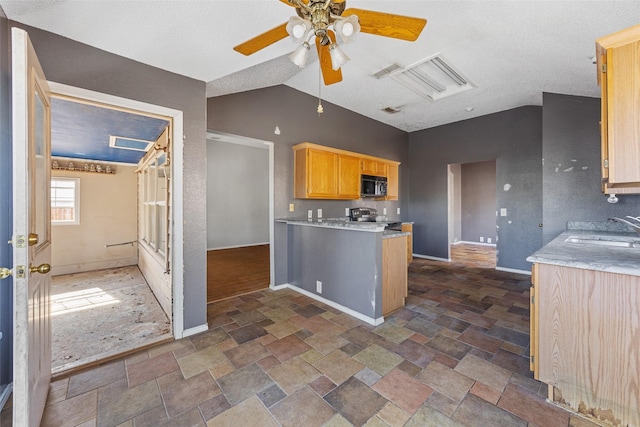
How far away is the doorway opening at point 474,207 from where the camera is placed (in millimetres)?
7506

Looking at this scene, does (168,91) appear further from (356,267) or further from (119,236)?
(119,236)

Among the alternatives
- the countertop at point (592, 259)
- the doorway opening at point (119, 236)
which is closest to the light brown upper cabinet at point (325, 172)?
the doorway opening at point (119, 236)

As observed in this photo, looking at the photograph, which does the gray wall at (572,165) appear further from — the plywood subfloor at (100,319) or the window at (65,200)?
the window at (65,200)

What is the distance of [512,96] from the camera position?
161 inches

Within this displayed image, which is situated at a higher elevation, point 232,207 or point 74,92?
point 74,92

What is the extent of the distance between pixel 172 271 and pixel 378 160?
12.7 ft

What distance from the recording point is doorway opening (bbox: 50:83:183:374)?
2.34 metres

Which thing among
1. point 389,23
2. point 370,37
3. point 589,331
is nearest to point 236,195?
point 370,37

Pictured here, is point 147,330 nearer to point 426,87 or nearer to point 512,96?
point 426,87

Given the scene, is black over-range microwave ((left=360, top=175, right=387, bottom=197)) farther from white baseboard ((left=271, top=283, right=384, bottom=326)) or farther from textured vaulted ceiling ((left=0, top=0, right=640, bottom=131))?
white baseboard ((left=271, top=283, right=384, bottom=326))

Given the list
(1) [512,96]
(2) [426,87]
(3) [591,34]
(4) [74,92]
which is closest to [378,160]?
(2) [426,87]

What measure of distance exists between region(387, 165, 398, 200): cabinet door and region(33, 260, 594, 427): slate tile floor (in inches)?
113

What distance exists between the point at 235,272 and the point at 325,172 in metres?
2.40

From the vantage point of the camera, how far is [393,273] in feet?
9.61
